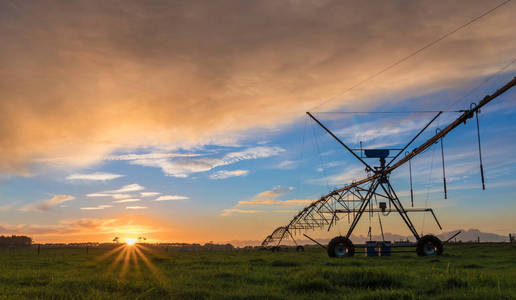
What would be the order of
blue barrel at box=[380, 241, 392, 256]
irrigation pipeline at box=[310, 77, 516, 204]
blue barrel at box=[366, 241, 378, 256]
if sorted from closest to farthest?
1. irrigation pipeline at box=[310, 77, 516, 204]
2. blue barrel at box=[380, 241, 392, 256]
3. blue barrel at box=[366, 241, 378, 256]

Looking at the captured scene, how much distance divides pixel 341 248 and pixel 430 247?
24.0 ft

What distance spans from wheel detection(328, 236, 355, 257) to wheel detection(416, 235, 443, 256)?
5.64 meters

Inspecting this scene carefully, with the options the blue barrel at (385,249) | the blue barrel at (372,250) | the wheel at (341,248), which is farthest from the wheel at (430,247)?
the wheel at (341,248)

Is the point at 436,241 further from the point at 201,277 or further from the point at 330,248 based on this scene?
the point at 201,277

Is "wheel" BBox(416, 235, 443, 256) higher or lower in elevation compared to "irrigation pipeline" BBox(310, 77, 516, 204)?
lower

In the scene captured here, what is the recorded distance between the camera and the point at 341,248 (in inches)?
1288

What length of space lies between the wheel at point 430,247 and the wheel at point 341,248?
5639 mm

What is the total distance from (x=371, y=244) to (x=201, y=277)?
70.3 ft

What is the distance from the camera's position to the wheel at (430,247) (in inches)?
1297

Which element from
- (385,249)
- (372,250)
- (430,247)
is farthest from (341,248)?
(430,247)

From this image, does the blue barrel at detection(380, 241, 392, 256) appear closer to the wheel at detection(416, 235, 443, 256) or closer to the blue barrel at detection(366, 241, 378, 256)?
the blue barrel at detection(366, 241, 378, 256)

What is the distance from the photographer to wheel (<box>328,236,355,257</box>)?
32531mm

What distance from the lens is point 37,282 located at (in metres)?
15.0

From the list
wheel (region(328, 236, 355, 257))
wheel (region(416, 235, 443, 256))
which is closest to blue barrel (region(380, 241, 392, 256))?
wheel (region(416, 235, 443, 256))
